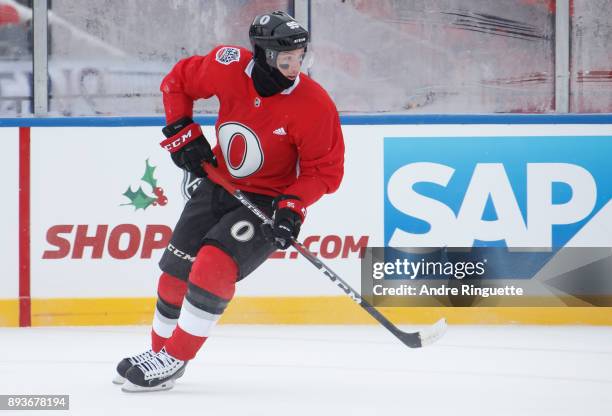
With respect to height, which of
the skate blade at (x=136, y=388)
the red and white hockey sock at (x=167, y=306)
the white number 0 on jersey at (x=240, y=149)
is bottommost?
the skate blade at (x=136, y=388)

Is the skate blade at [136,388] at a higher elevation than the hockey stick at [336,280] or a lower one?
lower

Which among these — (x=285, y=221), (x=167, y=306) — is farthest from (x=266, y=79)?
(x=167, y=306)

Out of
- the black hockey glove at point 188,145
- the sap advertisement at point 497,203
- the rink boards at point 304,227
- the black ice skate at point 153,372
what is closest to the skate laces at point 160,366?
the black ice skate at point 153,372

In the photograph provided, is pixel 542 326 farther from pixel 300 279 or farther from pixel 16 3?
pixel 16 3

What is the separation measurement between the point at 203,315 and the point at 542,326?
2147 millimetres

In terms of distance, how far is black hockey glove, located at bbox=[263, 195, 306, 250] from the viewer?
3.19 metres

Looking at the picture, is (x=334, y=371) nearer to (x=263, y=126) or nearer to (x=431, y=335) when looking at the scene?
(x=431, y=335)

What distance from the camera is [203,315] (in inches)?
127

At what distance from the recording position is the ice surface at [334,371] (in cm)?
313

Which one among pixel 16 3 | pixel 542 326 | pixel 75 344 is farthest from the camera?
pixel 16 3

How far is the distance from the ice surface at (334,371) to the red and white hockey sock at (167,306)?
18 centimetres

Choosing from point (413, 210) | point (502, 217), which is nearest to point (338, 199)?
point (413, 210)

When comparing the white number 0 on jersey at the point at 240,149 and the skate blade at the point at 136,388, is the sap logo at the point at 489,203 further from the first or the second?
the skate blade at the point at 136,388

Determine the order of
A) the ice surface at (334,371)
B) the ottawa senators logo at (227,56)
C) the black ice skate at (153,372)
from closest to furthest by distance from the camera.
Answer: the ice surface at (334,371) < the black ice skate at (153,372) < the ottawa senators logo at (227,56)
